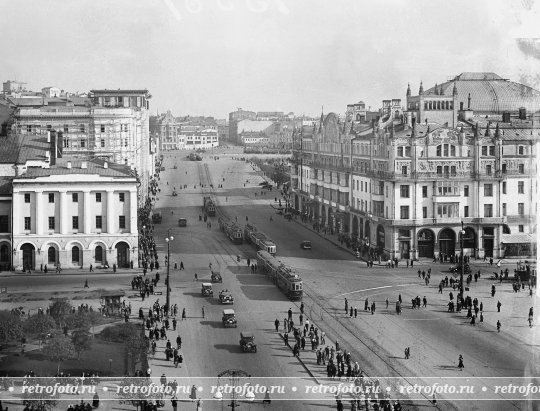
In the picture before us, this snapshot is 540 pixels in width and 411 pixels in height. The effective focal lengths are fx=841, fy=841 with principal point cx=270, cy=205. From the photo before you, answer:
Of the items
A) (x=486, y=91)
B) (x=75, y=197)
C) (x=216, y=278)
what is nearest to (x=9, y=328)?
(x=216, y=278)

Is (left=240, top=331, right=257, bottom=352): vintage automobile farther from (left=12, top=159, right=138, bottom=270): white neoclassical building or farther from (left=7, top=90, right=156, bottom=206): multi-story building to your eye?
(left=7, top=90, right=156, bottom=206): multi-story building

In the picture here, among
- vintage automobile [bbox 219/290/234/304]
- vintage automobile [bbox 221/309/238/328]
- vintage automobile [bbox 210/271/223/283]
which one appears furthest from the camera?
vintage automobile [bbox 210/271/223/283]

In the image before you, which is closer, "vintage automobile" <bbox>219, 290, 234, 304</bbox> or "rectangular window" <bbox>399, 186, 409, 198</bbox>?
"vintage automobile" <bbox>219, 290, 234, 304</bbox>

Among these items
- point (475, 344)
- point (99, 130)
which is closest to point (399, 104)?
point (99, 130)

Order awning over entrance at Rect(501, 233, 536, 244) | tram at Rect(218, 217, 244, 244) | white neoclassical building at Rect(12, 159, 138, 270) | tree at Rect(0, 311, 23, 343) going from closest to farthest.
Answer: tree at Rect(0, 311, 23, 343)
white neoclassical building at Rect(12, 159, 138, 270)
awning over entrance at Rect(501, 233, 536, 244)
tram at Rect(218, 217, 244, 244)

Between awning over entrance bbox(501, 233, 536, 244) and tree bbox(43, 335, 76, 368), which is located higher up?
awning over entrance bbox(501, 233, 536, 244)

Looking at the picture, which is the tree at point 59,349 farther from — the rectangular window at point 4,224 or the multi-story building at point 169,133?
the multi-story building at point 169,133

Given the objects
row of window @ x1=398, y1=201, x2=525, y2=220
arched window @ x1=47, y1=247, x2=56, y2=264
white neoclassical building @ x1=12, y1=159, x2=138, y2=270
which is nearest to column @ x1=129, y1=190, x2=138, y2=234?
white neoclassical building @ x1=12, y1=159, x2=138, y2=270
